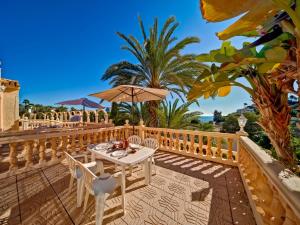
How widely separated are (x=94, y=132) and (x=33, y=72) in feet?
65.4

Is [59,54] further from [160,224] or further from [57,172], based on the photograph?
[160,224]

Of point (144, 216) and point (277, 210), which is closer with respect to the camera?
point (277, 210)

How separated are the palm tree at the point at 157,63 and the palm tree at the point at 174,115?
0.59m

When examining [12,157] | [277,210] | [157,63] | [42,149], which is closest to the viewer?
[277,210]

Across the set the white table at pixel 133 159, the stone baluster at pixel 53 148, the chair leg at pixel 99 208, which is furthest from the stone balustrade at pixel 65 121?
the chair leg at pixel 99 208

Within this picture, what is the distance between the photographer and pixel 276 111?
1.11 meters

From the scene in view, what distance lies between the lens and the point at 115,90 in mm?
4391

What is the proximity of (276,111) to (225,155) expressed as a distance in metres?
4.75

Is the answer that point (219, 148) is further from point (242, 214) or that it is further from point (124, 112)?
point (124, 112)

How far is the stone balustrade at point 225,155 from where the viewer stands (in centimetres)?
110

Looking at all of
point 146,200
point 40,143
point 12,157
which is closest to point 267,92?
point 146,200

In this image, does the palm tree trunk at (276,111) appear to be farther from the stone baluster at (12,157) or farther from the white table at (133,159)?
the stone baluster at (12,157)

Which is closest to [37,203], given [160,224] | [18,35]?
[160,224]

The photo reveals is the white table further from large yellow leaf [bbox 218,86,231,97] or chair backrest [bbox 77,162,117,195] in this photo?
large yellow leaf [bbox 218,86,231,97]
